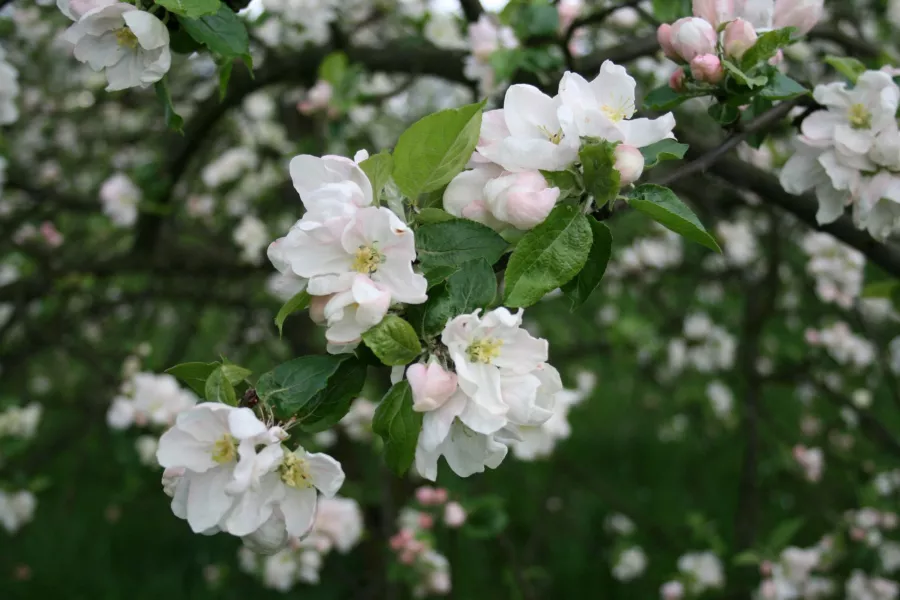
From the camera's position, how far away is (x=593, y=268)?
0.76 meters

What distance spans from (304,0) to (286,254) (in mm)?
1984

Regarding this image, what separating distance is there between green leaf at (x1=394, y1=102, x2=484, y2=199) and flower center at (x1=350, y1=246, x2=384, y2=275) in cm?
9

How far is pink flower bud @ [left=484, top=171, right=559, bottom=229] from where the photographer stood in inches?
27.5

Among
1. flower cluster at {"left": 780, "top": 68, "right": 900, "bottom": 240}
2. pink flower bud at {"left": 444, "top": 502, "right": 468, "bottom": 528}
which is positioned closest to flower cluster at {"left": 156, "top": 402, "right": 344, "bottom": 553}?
flower cluster at {"left": 780, "top": 68, "right": 900, "bottom": 240}

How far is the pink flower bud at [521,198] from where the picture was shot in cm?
70

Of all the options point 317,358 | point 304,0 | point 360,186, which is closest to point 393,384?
point 317,358

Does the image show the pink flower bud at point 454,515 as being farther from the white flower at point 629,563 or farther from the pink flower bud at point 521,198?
the pink flower bud at point 521,198

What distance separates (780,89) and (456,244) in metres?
0.51

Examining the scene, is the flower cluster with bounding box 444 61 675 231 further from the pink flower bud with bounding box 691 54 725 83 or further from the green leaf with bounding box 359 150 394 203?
the pink flower bud with bounding box 691 54 725 83

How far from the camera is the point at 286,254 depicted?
67 centimetres

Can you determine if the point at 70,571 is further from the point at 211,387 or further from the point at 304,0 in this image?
the point at 211,387

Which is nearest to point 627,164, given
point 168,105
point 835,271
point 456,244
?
point 456,244

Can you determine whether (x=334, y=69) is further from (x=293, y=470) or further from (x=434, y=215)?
(x=293, y=470)

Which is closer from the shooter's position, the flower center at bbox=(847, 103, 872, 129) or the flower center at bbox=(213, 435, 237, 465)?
the flower center at bbox=(213, 435, 237, 465)
